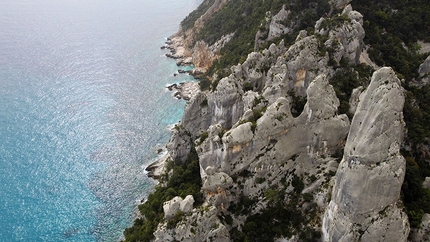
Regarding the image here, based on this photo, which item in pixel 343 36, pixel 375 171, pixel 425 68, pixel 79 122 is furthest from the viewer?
pixel 79 122

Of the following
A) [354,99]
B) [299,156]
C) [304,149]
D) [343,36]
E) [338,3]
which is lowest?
[299,156]

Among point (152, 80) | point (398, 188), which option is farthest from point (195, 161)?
point (152, 80)

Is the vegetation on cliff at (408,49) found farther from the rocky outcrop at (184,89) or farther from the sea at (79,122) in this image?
the rocky outcrop at (184,89)

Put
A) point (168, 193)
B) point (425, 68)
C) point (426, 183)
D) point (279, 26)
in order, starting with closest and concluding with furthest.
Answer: point (426, 183), point (168, 193), point (425, 68), point (279, 26)

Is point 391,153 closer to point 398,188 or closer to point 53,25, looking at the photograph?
point 398,188

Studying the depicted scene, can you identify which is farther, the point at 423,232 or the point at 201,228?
the point at 201,228

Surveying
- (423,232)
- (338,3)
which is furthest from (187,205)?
(338,3)

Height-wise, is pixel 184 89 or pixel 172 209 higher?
pixel 172 209

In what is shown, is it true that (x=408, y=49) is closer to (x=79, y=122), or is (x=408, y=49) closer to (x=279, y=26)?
(x=279, y=26)
